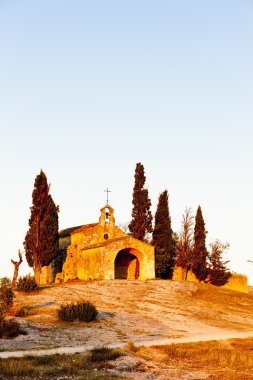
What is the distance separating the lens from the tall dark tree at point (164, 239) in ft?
170

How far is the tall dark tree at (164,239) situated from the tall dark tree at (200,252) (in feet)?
8.60

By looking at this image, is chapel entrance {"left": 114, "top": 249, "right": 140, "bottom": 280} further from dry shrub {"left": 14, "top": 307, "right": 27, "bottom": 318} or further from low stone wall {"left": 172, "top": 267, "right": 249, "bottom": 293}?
dry shrub {"left": 14, "top": 307, "right": 27, "bottom": 318}

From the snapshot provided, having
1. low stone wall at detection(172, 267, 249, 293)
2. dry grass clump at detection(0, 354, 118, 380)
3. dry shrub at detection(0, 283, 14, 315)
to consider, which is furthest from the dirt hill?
low stone wall at detection(172, 267, 249, 293)

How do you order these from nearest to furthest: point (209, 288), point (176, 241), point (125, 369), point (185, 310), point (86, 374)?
point (86, 374), point (125, 369), point (185, 310), point (209, 288), point (176, 241)

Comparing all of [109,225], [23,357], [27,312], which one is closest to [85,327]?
[27,312]

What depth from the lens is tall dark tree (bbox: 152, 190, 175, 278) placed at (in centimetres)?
5181

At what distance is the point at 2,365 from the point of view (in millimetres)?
13984

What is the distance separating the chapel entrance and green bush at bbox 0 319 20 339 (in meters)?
29.6

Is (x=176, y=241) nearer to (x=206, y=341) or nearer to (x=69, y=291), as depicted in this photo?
(x=69, y=291)

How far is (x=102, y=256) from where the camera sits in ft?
149

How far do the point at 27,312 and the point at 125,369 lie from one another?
13750 millimetres

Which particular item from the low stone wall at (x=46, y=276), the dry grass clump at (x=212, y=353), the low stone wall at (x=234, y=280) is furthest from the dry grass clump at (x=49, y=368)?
the low stone wall at (x=234, y=280)

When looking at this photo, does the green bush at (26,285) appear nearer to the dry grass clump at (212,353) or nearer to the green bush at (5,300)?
the green bush at (5,300)

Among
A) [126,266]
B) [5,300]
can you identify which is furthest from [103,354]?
[126,266]
